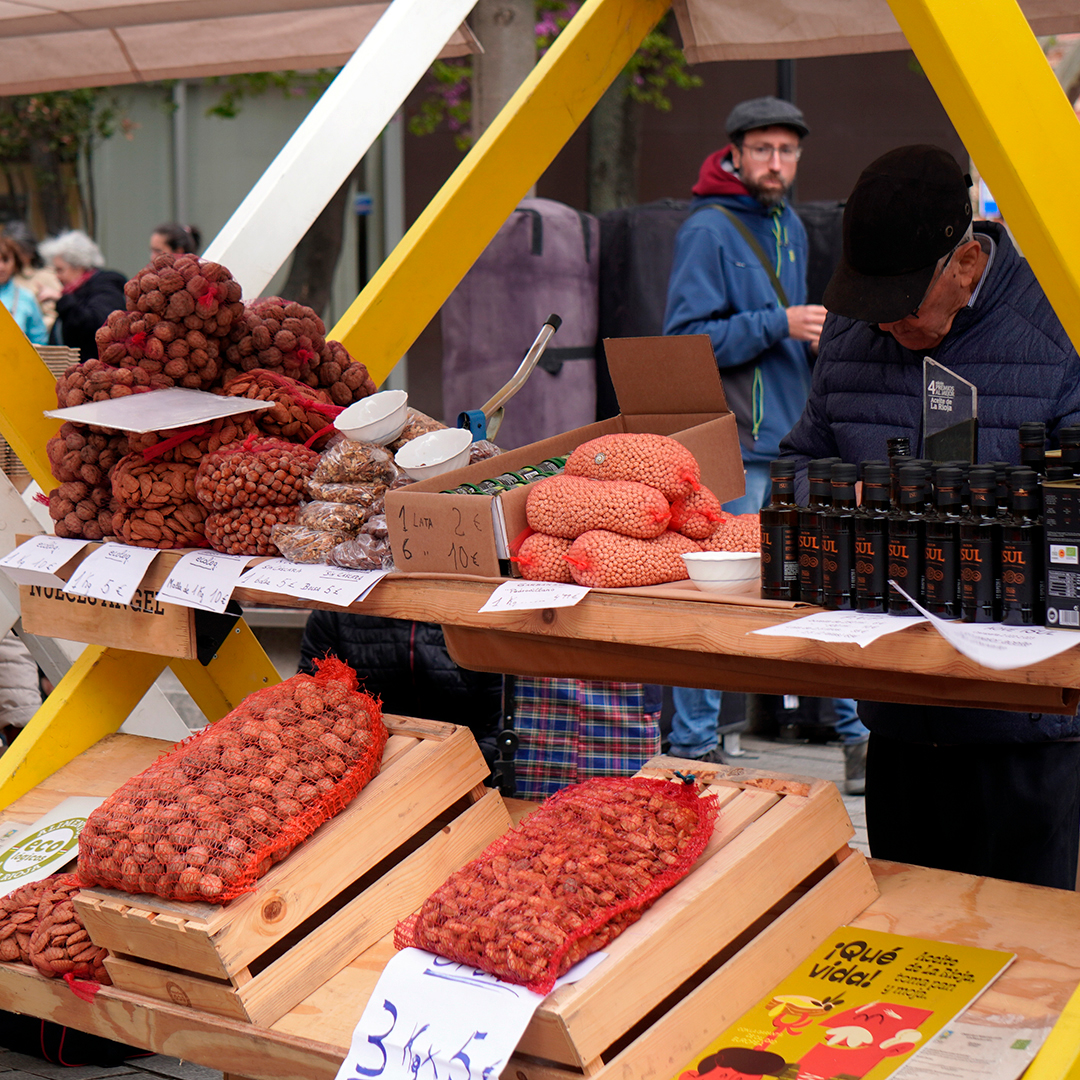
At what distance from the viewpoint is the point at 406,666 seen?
3104 millimetres

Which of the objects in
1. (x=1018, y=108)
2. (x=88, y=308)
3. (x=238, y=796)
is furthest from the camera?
(x=88, y=308)

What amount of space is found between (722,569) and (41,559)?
1.45m

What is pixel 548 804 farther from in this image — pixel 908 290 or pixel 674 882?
pixel 908 290

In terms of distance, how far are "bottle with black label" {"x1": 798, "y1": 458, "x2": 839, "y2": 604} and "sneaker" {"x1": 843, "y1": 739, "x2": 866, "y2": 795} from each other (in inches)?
126

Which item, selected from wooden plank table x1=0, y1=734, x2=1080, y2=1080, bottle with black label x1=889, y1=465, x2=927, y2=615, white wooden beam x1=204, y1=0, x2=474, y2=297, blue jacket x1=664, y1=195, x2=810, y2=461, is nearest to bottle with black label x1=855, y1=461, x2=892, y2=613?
bottle with black label x1=889, y1=465, x2=927, y2=615

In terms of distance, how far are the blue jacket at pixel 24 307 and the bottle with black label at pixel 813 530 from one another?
6.91 metres

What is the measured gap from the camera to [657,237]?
21.8ft

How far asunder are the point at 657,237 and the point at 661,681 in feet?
16.4

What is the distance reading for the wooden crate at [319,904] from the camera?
184 centimetres

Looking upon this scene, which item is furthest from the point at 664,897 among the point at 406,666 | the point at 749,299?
the point at 749,299

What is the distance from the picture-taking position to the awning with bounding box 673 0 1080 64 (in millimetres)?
3150

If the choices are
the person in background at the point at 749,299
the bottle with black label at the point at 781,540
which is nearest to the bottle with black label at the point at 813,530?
the bottle with black label at the point at 781,540

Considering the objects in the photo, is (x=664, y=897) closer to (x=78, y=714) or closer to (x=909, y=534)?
(x=909, y=534)

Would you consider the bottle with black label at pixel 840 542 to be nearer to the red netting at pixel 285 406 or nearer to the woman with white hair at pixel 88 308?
the red netting at pixel 285 406
